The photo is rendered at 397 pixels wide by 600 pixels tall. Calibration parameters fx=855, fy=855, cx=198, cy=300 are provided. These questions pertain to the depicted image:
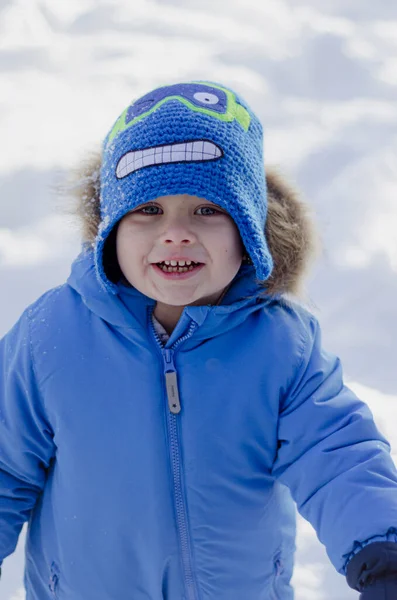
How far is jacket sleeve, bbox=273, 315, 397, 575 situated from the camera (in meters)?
1.43

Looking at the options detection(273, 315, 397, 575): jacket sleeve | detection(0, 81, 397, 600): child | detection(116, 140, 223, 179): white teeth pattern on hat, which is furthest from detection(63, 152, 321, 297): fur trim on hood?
detection(116, 140, 223, 179): white teeth pattern on hat

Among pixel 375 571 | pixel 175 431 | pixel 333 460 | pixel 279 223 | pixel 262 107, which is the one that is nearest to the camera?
pixel 375 571

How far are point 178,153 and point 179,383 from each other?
17.3 inches

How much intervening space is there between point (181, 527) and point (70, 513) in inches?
9.2

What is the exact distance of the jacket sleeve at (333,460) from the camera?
143cm

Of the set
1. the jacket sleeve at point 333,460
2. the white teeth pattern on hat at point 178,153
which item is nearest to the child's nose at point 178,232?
the white teeth pattern on hat at point 178,153

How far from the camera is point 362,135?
13.4ft

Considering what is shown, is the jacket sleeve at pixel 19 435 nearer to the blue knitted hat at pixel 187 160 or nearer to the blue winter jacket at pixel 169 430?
the blue winter jacket at pixel 169 430

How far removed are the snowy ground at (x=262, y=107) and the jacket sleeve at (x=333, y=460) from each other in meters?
1.19

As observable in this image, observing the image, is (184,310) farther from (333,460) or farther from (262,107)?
(262,107)

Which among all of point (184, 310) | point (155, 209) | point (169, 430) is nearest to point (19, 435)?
point (169, 430)

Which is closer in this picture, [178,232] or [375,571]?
[375,571]

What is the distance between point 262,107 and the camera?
4207mm

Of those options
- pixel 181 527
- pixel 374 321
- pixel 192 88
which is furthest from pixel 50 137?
pixel 181 527
